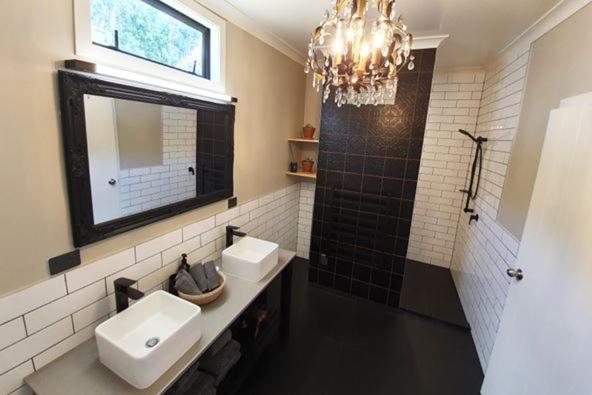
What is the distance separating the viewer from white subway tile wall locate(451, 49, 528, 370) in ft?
6.43

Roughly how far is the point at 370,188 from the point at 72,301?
7.41 feet

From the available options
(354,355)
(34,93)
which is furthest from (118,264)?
(354,355)

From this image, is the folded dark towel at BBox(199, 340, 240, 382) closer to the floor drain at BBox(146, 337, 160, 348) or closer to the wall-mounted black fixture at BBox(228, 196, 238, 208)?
the floor drain at BBox(146, 337, 160, 348)

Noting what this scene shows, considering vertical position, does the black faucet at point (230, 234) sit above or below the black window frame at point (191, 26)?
below

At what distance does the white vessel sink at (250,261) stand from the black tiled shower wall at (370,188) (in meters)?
0.99

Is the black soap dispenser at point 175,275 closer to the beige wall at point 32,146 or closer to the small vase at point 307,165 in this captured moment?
the beige wall at point 32,146

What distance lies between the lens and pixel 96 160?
1232 millimetres

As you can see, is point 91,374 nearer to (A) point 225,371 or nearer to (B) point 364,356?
(A) point 225,371

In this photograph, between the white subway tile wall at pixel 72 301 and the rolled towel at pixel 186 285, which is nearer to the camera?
the white subway tile wall at pixel 72 301

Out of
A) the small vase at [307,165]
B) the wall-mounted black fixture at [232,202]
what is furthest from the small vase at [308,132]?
the wall-mounted black fixture at [232,202]

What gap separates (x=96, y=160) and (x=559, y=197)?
2062 mm

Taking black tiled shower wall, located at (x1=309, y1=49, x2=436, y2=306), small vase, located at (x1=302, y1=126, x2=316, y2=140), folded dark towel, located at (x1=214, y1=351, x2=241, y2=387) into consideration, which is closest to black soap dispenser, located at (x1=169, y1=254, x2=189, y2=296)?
folded dark towel, located at (x1=214, y1=351, x2=241, y2=387)

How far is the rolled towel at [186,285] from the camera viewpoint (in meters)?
1.52

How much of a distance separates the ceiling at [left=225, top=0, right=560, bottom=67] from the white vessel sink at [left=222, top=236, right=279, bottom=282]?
164 centimetres
